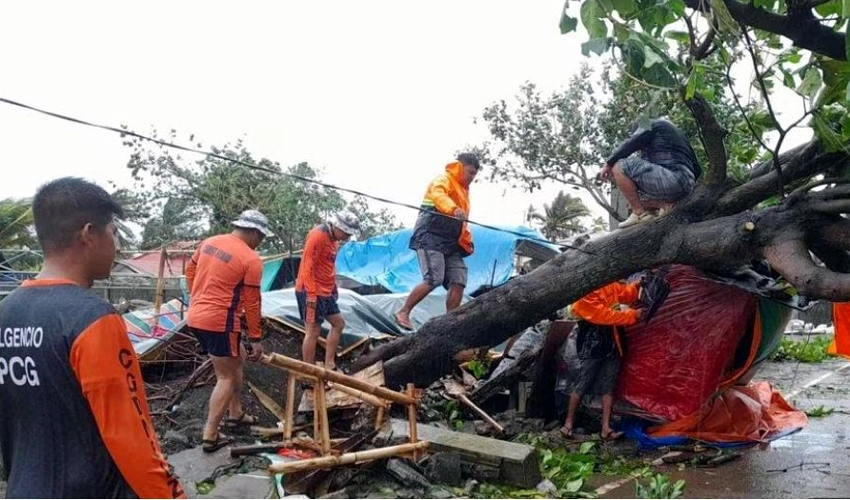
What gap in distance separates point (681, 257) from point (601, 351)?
1189 mm

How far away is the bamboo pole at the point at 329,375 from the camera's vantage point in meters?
4.31

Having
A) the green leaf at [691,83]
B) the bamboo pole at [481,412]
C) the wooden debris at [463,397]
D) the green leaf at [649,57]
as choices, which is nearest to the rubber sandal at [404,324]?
the wooden debris at [463,397]

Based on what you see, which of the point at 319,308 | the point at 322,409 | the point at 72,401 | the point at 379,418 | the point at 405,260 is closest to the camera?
the point at 72,401

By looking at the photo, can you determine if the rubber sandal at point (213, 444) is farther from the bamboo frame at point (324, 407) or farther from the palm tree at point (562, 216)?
the palm tree at point (562, 216)

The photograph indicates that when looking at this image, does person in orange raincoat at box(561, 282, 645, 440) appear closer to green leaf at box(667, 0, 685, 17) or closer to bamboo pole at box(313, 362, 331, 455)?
bamboo pole at box(313, 362, 331, 455)

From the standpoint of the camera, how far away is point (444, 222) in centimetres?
724

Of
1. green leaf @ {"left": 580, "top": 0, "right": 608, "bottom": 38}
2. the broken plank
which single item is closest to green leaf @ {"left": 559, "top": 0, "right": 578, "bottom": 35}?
green leaf @ {"left": 580, "top": 0, "right": 608, "bottom": 38}

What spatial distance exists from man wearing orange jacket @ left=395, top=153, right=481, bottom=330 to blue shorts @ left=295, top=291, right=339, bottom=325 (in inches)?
38.9

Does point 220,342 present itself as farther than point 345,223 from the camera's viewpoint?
No

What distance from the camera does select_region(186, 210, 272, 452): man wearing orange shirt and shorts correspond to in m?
5.68

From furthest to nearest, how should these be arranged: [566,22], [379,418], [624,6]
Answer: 1. [379,418]
2. [566,22]
3. [624,6]

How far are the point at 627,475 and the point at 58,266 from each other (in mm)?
4577

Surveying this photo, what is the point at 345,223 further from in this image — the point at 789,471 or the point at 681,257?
the point at 789,471

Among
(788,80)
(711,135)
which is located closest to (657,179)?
(711,135)
